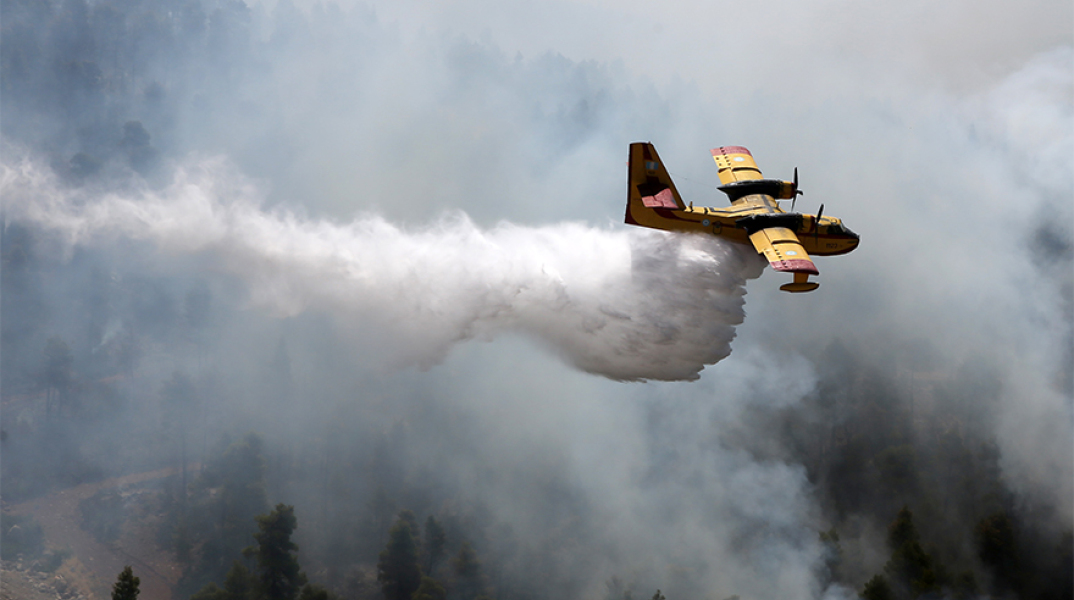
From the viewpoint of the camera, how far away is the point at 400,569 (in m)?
74.7

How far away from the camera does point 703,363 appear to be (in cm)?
3397

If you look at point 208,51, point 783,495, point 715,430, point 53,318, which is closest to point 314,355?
point 53,318

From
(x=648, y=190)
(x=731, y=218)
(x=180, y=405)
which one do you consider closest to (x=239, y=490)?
(x=180, y=405)

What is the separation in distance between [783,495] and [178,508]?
226 ft

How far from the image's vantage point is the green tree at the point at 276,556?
2689 inches

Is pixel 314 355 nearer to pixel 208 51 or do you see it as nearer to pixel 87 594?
pixel 87 594

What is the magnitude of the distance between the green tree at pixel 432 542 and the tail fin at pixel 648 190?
5308cm

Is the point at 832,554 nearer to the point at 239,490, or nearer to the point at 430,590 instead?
the point at 430,590

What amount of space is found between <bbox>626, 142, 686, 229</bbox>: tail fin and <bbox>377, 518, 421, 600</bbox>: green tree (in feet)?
162

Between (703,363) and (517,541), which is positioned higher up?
(703,363)

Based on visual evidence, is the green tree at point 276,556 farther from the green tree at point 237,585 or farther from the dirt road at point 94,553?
the dirt road at point 94,553

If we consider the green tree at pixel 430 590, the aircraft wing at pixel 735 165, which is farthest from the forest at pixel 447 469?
the aircraft wing at pixel 735 165

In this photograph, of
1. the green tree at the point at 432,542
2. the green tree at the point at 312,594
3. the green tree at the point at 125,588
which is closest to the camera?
the green tree at the point at 125,588

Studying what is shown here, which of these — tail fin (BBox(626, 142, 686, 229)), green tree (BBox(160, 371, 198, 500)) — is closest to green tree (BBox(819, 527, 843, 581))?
tail fin (BBox(626, 142, 686, 229))
